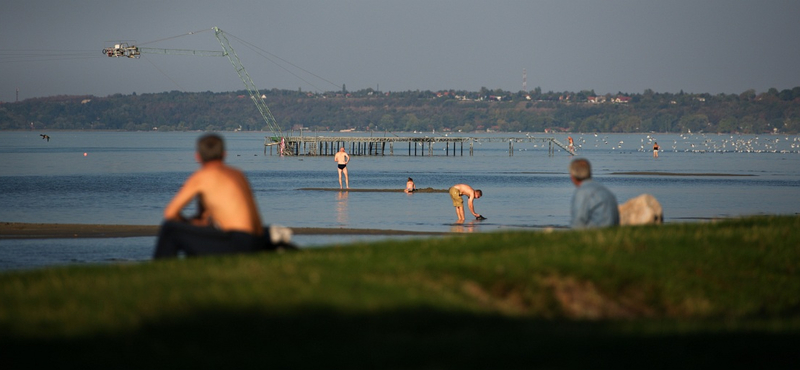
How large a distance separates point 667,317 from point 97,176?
63968mm

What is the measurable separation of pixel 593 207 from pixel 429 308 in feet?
18.2

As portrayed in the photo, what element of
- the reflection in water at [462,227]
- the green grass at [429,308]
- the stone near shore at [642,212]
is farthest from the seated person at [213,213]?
the reflection in water at [462,227]

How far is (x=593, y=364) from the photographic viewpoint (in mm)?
6691

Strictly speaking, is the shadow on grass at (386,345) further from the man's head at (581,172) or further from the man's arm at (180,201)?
the man's head at (581,172)

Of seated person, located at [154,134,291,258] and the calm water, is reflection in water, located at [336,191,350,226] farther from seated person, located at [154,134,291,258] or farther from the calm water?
seated person, located at [154,134,291,258]

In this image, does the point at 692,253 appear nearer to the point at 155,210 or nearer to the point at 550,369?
the point at 550,369

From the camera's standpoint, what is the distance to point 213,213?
1030 cm

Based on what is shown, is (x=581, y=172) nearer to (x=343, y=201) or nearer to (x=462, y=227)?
(x=462, y=227)

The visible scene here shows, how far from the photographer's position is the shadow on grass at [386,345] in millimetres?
6586

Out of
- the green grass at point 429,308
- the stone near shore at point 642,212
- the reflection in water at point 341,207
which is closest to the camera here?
the green grass at point 429,308

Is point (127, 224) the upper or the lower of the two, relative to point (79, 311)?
lower

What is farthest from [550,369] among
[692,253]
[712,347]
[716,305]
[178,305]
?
[692,253]

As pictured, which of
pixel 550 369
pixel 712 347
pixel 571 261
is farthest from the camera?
pixel 571 261

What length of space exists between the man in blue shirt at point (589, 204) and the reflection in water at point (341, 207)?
61.6 ft
